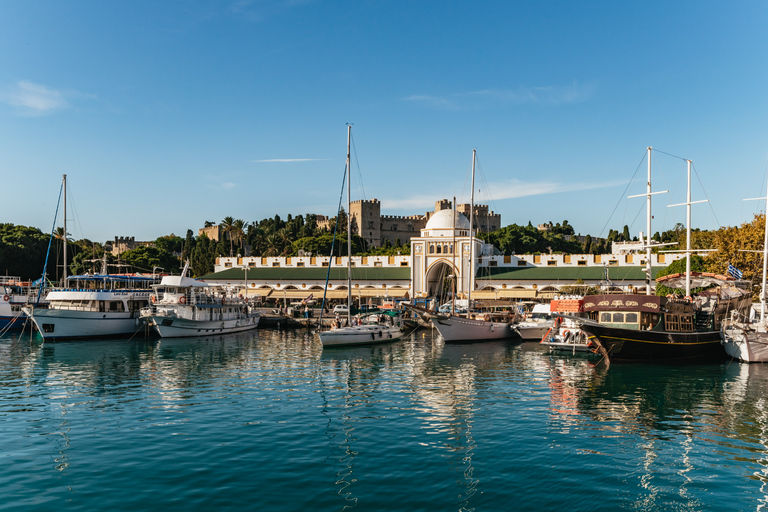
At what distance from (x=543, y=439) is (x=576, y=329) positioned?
30110 mm

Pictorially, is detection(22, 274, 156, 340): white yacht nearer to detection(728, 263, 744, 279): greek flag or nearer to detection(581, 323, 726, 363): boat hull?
detection(581, 323, 726, 363): boat hull

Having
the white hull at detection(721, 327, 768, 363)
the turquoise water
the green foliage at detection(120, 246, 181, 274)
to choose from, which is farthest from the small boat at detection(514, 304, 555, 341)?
the green foliage at detection(120, 246, 181, 274)

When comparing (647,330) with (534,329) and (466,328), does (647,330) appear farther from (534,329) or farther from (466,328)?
(466,328)

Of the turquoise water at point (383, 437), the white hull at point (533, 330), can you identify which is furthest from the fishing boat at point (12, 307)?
the white hull at point (533, 330)

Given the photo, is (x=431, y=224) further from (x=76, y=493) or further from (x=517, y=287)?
(x=76, y=493)

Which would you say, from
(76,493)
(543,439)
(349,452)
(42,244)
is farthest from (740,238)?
(42,244)

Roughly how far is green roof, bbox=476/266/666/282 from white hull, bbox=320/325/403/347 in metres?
36.5

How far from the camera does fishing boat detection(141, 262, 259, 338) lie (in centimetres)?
6041

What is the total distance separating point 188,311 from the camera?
62062 millimetres

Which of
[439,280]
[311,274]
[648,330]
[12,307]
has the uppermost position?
[311,274]

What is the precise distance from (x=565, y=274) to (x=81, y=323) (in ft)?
217

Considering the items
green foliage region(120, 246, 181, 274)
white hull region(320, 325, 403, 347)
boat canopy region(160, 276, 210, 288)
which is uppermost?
green foliage region(120, 246, 181, 274)

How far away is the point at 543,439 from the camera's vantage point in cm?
2159

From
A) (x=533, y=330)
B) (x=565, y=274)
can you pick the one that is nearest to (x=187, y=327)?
(x=533, y=330)
